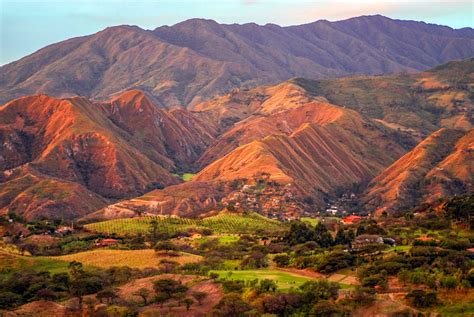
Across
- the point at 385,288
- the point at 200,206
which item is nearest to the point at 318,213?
the point at 200,206

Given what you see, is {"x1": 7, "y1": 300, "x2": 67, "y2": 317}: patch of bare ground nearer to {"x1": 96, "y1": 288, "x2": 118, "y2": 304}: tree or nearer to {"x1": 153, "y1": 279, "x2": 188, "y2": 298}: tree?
{"x1": 96, "y1": 288, "x2": 118, "y2": 304}: tree

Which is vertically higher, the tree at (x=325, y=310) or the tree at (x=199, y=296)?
the tree at (x=325, y=310)

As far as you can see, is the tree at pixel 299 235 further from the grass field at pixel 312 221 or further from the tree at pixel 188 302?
the grass field at pixel 312 221

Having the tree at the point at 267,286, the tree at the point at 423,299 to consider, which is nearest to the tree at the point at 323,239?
the tree at the point at 267,286

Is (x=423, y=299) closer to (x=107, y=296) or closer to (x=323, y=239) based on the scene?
(x=107, y=296)

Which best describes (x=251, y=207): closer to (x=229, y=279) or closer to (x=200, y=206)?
(x=200, y=206)
